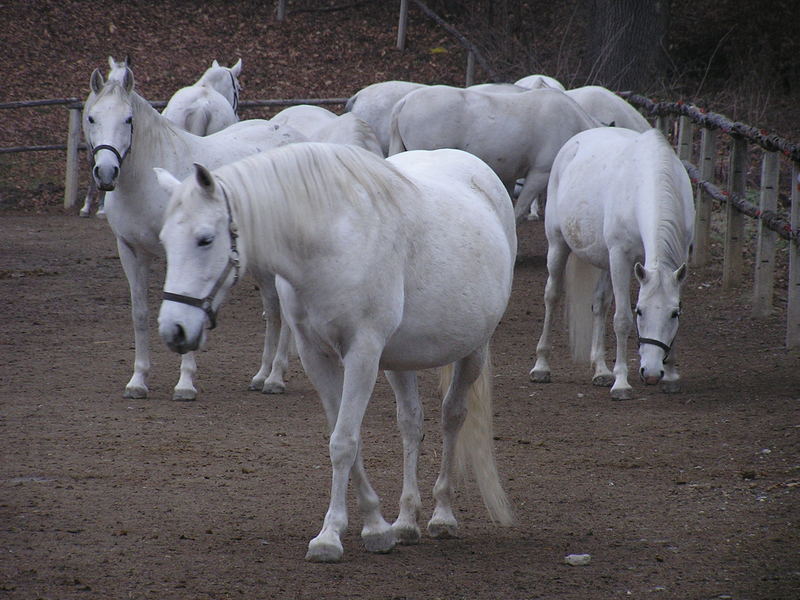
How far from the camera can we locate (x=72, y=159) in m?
16.0

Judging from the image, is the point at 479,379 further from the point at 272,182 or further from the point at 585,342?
the point at 585,342

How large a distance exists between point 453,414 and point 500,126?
7.31 m

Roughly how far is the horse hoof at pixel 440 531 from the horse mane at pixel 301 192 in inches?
54.5

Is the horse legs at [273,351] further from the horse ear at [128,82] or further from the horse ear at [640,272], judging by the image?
the horse ear at [640,272]

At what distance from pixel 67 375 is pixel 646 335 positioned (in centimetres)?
403

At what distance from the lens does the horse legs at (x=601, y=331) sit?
7594mm

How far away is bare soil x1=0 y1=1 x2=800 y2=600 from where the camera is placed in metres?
3.94

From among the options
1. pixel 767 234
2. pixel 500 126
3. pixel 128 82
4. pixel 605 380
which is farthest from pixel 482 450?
pixel 500 126

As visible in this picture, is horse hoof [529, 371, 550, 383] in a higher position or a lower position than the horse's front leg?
Answer: lower

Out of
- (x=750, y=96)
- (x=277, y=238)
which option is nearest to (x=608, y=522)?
(x=277, y=238)

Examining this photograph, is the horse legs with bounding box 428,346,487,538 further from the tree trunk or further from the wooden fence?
the tree trunk

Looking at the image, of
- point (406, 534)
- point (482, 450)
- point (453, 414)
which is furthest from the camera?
point (482, 450)

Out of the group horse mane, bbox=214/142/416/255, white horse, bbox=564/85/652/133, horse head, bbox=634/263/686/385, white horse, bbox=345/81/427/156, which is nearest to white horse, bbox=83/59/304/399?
horse head, bbox=634/263/686/385

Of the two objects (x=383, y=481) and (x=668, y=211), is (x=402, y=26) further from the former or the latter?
(x=383, y=481)
